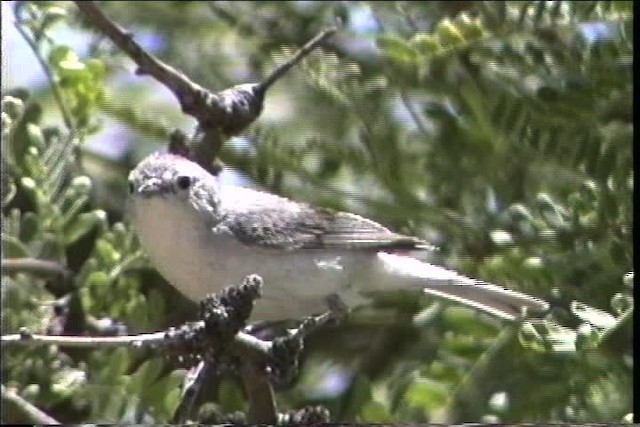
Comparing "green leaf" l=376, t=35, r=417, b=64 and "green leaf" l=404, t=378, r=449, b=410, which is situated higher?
"green leaf" l=376, t=35, r=417, b=64

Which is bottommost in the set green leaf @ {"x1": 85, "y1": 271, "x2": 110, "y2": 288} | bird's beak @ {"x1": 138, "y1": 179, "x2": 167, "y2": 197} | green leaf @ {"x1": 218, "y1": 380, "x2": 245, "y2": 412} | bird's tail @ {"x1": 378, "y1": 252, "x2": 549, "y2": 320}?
green leaf @ {"x1": 218, "y1": 380, "x2": 245, "y2": 412}

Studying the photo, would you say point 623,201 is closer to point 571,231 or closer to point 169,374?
point 571,231

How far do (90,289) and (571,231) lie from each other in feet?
0.97

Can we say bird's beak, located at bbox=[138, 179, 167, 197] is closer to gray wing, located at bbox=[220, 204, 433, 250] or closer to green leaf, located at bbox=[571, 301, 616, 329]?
gray wing, located at bbox=[220, 204, 433, 250]

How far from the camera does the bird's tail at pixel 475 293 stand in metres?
0.69

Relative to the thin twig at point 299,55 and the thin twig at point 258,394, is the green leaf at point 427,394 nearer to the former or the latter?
the thin twig at point 258,394

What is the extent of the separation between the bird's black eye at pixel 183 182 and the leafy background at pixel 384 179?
0.04m

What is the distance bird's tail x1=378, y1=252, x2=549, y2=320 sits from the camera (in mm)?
686

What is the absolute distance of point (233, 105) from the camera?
705 millimetres

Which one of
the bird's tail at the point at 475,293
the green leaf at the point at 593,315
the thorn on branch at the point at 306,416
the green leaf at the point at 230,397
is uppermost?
the bird's tail at the point at 475,293

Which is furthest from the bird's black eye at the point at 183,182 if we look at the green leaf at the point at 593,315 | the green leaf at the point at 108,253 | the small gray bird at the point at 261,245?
the green leaf at the point at 593,315

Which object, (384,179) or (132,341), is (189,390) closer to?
(132,341)

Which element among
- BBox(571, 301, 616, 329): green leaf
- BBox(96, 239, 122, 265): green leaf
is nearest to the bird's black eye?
BBox(96, 239, 122, 265): green leaf

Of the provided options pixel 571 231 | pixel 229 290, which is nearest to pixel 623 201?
pixel 571 231
